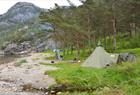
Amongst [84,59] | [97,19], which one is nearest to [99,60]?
[84,59]

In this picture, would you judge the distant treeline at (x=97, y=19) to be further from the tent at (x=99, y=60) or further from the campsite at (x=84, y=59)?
the tent at (x=99, y=60)

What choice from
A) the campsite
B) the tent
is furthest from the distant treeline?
the tent

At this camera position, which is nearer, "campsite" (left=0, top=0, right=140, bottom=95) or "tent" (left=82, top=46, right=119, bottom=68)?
"campsite" (left=0, top=0, right=140, bottom=95)

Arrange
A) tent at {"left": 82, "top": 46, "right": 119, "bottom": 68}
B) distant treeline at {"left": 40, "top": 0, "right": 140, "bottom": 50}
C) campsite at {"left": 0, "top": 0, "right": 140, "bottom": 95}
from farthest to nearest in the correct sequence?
distant treeline at {"left": 40, "top": 0, "right": 140, "bottom": 50}, tent at {"left": 82, "top": 46, "right": 119, "bottom": 68}, campsite at {"left": 0, "top": 0, "right": 140, "bottom": 95}

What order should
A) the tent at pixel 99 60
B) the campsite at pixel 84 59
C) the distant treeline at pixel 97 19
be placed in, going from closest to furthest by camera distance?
1. the campsite at pixel 84 59
2. the tent at pixel 99 60
3. the distant treeline at pixel 97 19

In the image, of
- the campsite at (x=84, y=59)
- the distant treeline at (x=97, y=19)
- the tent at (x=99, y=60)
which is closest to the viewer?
the campsite at (x=84, y=59)

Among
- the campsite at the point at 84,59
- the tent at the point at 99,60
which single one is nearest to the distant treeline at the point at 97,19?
the campsite at the point at 84,59

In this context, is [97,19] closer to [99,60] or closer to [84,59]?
[84,59]

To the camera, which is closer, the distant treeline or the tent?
the tent

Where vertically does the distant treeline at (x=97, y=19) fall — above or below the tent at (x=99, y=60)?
above

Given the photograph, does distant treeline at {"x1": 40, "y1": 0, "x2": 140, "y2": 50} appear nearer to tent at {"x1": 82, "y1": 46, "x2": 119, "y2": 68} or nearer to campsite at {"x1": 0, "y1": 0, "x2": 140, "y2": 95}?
campsite at {"x1": 0, "y1": 0, "x2": 140, "y2": 95}

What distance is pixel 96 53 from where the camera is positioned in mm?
50312

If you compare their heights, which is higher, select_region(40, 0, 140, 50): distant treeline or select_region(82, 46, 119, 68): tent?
select_region(40, 0, 140, 50): distant treeline

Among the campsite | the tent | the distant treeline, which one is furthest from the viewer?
the distant treeline
